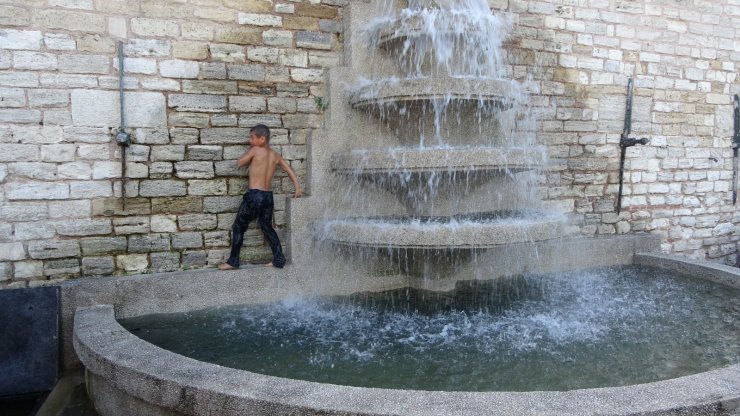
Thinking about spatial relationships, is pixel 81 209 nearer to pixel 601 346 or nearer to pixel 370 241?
pixel 370 241

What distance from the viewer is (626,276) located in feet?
17.9

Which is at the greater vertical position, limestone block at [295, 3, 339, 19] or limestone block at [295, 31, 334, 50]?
limestone block at [295, 3, 339, 19]

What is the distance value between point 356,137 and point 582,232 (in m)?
3.09

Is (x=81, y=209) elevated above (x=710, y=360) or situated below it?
above

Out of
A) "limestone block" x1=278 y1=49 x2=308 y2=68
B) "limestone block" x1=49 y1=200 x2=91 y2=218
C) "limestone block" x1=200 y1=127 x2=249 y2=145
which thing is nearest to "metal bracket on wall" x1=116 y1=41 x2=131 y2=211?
"limestone block" x1=49 y1=200 x2=91 y2=218

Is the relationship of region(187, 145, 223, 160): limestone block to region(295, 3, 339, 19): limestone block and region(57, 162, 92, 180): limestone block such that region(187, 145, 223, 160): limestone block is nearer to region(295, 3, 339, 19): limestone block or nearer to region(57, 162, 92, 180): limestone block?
region(57, 162, 92, 180): limestone block

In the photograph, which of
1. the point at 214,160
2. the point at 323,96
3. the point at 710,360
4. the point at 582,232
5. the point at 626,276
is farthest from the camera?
the point at 582,232

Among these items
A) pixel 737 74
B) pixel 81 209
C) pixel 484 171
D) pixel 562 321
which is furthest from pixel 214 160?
pixel 737 74

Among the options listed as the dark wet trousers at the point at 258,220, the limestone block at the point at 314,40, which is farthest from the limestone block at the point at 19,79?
the limestone block at the point at 314,40

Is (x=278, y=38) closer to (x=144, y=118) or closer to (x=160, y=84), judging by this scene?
(x=160, y=84)

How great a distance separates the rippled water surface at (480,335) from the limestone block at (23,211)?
109cm

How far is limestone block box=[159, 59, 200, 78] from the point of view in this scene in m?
4.43

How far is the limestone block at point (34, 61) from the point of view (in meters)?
3.97

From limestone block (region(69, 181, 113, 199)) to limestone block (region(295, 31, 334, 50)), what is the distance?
2072 millimetres
